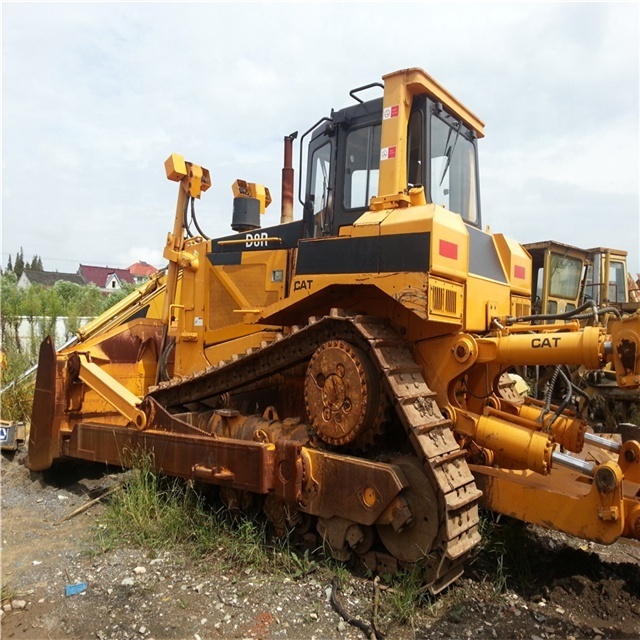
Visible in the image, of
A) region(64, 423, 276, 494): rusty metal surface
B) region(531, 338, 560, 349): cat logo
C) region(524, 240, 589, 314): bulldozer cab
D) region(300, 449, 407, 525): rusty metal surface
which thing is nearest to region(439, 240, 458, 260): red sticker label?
region(531, 338, 560, 349): cat logo

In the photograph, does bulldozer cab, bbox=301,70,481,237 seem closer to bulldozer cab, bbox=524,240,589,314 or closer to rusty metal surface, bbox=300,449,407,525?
rusty metal surface, bbox=300,449,407,525

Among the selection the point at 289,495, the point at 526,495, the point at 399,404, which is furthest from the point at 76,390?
the point at 526,495

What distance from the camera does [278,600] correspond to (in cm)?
358

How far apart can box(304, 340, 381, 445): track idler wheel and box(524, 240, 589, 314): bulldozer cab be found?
7.87 meters

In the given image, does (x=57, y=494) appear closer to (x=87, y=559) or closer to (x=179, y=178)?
(x=87, y=559)

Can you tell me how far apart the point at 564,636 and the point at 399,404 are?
5.15 ft

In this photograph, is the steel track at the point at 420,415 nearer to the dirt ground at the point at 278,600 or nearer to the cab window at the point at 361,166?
the dirt ground at the point at 278,600

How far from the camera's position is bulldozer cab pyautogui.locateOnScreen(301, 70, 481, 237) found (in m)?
4.43

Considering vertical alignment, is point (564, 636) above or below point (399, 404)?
below

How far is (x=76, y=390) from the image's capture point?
6039 mm

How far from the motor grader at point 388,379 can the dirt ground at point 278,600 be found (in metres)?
0.32

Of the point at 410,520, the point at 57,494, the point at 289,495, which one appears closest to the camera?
the point at 410,520

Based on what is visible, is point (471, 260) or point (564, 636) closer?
point (564, 636)

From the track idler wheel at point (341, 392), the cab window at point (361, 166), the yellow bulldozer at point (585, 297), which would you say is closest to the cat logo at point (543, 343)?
the track idler wheel at point (341, 392)
